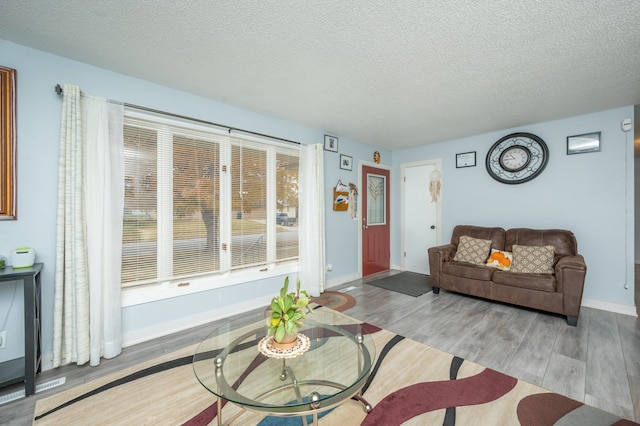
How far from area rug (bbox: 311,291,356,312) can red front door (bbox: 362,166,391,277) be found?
3.58 ft

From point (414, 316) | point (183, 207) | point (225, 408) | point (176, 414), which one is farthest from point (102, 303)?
point (414, 316)

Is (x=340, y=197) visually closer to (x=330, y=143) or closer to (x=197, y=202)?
(x=330, y=143)

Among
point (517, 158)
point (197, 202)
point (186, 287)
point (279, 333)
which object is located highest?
point (517, 158)

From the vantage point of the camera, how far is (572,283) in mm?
2703

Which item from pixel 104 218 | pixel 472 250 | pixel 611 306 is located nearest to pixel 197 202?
pixel 104 218

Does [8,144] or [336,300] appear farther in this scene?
[336,300]

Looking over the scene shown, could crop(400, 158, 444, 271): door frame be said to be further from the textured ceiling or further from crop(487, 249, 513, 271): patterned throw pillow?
the textured ceiling

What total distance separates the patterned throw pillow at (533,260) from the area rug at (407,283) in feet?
3.95

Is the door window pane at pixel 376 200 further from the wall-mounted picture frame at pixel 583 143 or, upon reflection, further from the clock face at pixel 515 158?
the wall-mounted picture frame at pixel 583 143

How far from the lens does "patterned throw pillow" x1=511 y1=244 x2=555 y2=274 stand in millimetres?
3088

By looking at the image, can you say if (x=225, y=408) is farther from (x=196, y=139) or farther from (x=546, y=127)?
(x=546, y=127)

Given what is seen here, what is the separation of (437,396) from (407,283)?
8.82 feet

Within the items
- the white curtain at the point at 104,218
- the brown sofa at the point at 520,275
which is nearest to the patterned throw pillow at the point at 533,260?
the brown sofa at the point at 520,275

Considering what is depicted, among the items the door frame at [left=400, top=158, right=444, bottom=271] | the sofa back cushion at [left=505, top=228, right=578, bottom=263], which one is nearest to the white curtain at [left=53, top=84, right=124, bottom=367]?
the door frame at [left=400, top=158, right=444, bottom=271]
